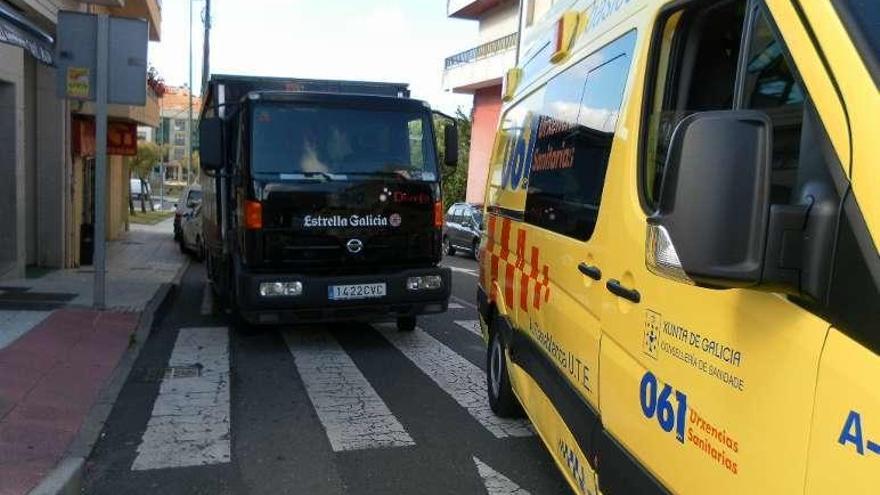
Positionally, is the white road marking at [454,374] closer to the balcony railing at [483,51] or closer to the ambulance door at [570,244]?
the ambulance door at [570,244]

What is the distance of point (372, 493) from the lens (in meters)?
4.02

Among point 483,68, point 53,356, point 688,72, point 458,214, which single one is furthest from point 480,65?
point 688,72

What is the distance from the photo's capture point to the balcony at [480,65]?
2933cm

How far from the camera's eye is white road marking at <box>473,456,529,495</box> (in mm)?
4070

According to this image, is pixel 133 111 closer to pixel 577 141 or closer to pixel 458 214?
pixel 458 214

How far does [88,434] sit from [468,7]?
31.2 metres

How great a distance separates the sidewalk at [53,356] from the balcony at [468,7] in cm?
2388

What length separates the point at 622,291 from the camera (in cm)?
260

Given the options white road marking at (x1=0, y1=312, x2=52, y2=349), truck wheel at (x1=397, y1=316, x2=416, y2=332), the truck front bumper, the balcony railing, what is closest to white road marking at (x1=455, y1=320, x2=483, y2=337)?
truck wheel at (x1=397, y1=316, x2=416, y2=332)

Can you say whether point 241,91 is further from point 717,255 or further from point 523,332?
point 717,255

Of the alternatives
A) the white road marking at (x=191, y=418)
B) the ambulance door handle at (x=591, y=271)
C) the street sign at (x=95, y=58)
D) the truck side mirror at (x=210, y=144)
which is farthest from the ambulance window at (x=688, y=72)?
the street sign at (x=95, y=58)

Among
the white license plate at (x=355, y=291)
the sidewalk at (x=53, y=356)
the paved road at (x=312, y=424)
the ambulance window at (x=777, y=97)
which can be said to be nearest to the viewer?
the ambulance window at (x=777, y=97)

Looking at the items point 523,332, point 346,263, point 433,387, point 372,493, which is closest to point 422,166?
point 346,263

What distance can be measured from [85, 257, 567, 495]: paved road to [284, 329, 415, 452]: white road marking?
1cm
